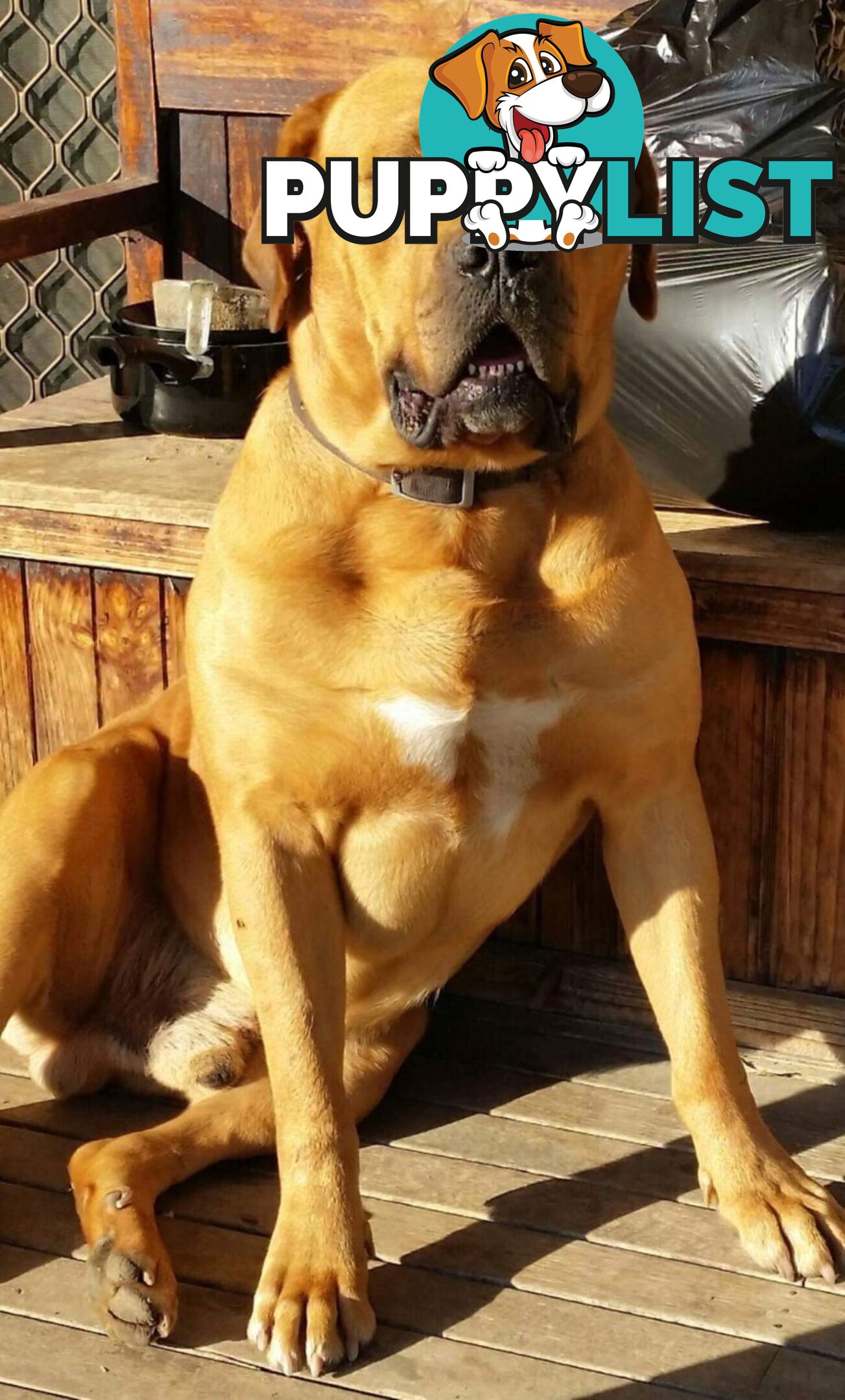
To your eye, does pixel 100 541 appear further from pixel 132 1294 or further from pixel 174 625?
pixel 132 1294

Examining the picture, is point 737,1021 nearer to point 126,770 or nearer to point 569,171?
point 126,770

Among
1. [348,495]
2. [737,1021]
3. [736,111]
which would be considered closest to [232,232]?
[736,111]

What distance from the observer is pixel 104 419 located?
3.52 metres

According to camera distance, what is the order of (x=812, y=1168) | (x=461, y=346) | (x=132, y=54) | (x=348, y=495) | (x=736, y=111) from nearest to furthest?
1. (x=461, y=346)
2. (x=348, y=495)
3. (x=812, y=1168)
4. (x=736, y=111)
5. (x=132, y=54)

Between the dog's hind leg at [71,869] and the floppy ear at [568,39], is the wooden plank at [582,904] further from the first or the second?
the floppy ear at [568,39]

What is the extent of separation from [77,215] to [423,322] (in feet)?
5.85

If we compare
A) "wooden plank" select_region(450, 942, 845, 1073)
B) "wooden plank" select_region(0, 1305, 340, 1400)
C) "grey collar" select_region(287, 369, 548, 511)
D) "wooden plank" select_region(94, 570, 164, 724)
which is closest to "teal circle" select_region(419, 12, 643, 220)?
"grey collar" select_region(287, 369, 548, 511)

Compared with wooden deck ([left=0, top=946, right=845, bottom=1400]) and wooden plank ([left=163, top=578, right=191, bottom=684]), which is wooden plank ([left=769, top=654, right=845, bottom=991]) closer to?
wooden deck ([left=0, top=946, right=845, bottom=1400])

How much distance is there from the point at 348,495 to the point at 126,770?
63 centimetres

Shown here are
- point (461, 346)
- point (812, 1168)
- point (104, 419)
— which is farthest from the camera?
point (104, 419)

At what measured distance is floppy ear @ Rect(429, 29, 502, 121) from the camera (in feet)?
6.66

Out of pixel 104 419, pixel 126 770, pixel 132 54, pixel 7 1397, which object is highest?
pixel 132 54

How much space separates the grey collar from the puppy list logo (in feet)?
0.94

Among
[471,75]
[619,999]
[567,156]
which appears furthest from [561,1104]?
[471,75]
